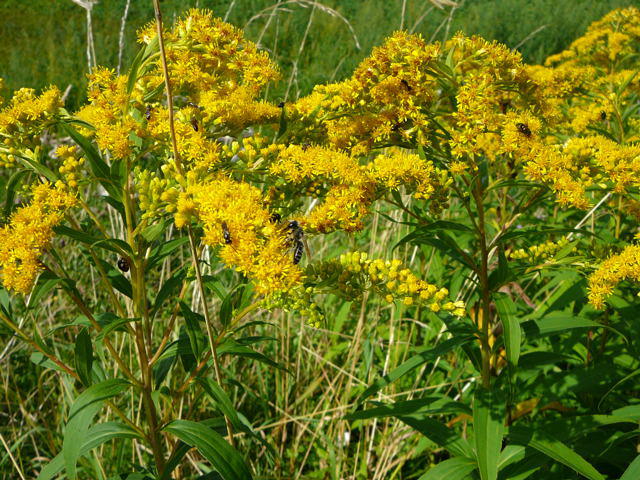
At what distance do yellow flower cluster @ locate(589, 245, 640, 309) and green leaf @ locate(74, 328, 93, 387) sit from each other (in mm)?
1772

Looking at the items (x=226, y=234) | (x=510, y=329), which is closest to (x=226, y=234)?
(x=226, y=234)

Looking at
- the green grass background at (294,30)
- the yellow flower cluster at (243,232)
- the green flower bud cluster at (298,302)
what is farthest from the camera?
the green grass background at (294,30)

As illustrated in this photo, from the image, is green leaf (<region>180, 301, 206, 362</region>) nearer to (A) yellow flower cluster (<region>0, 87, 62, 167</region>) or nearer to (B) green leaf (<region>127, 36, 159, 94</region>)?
(B) green leaf (<region>127, 36, 159, 94</region>)

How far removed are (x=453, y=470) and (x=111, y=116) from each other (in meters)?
1.77

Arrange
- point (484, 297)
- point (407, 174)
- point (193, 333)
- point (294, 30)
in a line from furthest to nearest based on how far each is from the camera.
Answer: point (294, 30)
point (484, 297)
point (407, 174)
point (193, 333)

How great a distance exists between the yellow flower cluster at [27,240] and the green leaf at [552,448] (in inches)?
70.2

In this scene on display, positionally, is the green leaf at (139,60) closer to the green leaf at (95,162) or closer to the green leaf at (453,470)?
the green leaf at (95,162)

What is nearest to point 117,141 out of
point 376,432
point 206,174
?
point 206,174

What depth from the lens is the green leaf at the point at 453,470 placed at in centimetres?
201

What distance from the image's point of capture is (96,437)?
1881mm

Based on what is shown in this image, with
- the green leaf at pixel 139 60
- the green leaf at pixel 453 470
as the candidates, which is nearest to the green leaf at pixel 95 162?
the green leaf at pixel 139 60

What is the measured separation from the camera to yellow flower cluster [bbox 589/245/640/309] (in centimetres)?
194

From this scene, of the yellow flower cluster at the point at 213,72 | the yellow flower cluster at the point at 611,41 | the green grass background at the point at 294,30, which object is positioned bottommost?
the green grass background at the point at 294,30

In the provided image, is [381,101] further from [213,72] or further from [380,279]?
[380,279]
